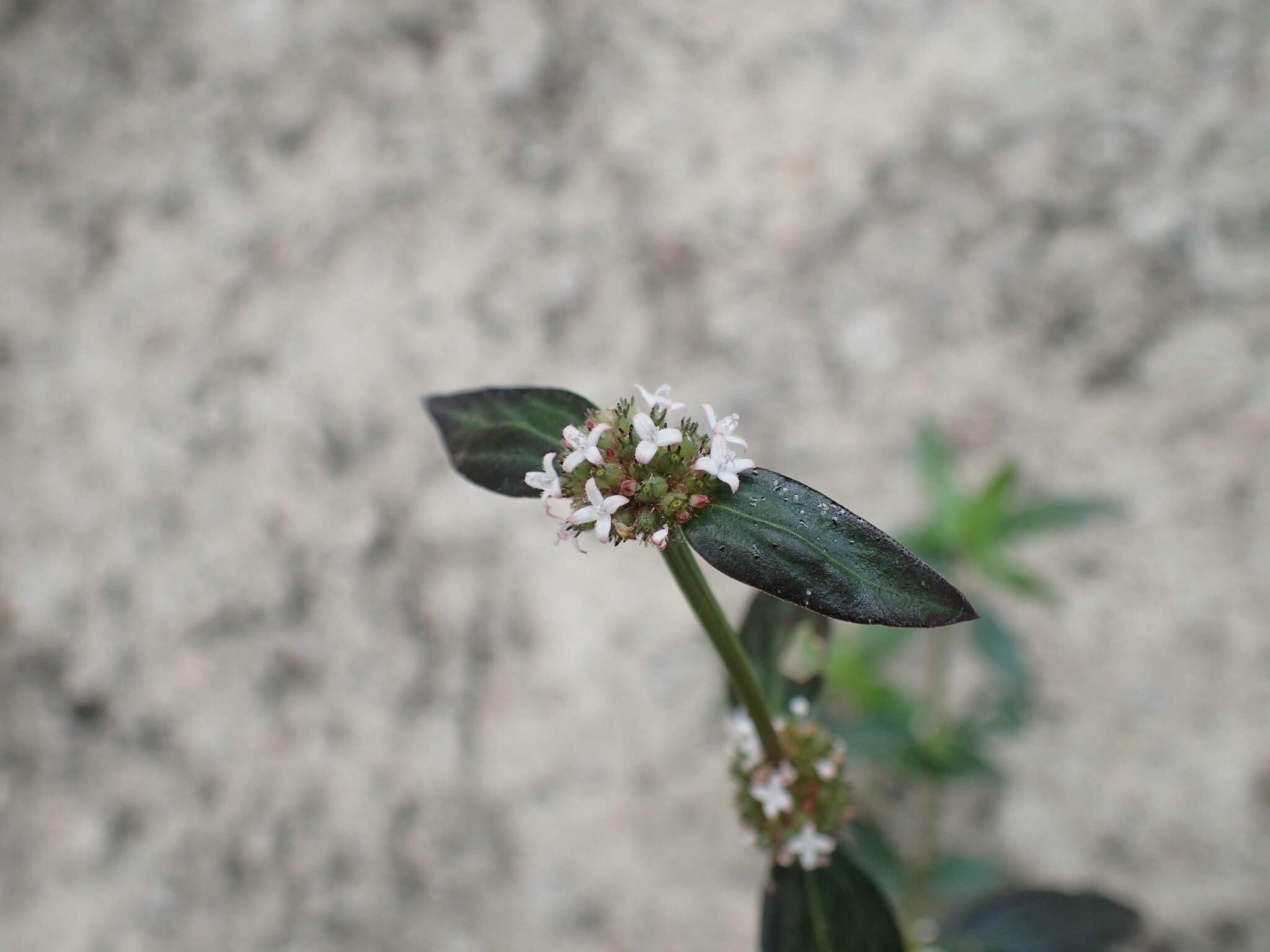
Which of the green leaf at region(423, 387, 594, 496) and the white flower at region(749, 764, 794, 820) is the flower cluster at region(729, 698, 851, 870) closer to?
the white flower at region(749, 764, 794, 820)

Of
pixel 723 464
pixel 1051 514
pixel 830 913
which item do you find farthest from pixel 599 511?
pixel 1051 514

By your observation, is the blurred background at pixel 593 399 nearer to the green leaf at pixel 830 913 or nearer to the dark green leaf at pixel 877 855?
the dark green leaf at pixel 877 855

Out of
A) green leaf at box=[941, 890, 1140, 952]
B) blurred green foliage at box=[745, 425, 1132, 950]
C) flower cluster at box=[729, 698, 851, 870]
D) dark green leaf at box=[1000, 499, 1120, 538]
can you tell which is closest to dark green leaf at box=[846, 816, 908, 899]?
blurred green foliage at box=[745, 425, 1132, 950]

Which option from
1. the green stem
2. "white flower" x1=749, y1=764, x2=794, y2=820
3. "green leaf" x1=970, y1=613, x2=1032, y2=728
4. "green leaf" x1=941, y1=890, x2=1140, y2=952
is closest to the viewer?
the green stem

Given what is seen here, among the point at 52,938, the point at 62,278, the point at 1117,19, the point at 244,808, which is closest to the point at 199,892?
the point at 244,808

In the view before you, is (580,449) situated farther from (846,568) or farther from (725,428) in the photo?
(846,568)

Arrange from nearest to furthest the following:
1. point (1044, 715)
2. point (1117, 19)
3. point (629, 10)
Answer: point (1044, 715), point (1117, 19), point (629, 10)

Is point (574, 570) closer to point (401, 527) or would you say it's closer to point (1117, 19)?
point (401, 527)
